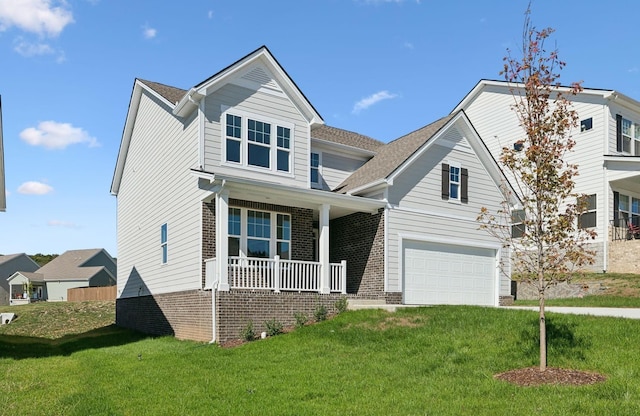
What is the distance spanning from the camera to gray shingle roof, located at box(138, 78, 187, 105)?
19.4 metres

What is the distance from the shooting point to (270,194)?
642 inches

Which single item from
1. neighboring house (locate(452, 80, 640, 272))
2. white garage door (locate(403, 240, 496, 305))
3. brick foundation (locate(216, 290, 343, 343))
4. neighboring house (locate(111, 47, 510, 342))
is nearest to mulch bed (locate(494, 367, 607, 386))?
brick foundation (locate(216, 290, 343, 343))

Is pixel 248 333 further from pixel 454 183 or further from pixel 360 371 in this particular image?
pixel 454 183

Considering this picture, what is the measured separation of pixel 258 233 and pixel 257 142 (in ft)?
9.40

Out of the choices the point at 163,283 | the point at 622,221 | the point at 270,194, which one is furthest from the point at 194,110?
the point at 622,221

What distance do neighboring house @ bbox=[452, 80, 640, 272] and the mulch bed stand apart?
17.2 meters

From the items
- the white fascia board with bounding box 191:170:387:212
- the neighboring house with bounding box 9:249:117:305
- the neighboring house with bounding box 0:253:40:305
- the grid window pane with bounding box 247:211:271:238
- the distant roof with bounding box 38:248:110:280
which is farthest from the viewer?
the neighboring house with bounding box 0:253:40:305

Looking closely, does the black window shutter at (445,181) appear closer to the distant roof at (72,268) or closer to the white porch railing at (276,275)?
the white porch railing at (276,275)

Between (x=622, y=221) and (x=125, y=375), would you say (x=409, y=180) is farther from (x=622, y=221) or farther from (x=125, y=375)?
(x=622, y=221)

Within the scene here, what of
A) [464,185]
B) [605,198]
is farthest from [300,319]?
[605,198]

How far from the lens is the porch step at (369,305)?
1583cm

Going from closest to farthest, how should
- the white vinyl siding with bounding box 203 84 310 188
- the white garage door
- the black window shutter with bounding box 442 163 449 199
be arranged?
1. the white vinyl siding with bounding box 203 84 310 188
2. the white garage door
3. the black window shutter with bounding box 442 163 449 199

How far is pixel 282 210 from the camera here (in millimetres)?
17922

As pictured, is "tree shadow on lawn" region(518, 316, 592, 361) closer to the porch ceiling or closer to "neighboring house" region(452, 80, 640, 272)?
the porch ceiling
